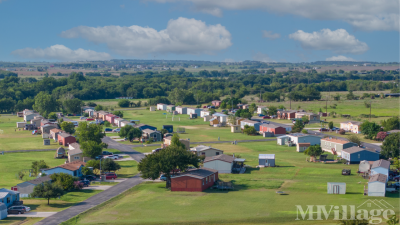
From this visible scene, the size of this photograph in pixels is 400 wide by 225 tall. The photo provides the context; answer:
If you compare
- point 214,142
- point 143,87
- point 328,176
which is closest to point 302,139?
point 214,142

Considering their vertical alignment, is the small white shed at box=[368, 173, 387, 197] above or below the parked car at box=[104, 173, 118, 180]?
above

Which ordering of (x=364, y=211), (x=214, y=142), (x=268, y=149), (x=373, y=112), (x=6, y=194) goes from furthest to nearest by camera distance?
(x=373, y=112), (x=214, y=142), (x=268, y=149), (x=6, y=194), (x=364, y=211)

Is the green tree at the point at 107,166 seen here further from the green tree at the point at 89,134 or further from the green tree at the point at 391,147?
the green tree at the point at 391,147

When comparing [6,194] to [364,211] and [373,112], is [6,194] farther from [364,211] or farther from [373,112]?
[373,112]

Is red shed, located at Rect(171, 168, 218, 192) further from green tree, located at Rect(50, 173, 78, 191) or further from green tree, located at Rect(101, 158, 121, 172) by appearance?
green tree, located at Rect(50, 173, 78, 191)

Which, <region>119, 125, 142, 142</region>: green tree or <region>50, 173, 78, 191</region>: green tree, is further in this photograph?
<region>119, 125, 142, 142</region>: green tree

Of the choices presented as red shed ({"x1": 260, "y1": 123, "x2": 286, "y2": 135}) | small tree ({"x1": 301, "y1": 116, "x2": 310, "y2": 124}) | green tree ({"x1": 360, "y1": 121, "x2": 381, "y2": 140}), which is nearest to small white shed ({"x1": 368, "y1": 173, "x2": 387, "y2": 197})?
green tree ({"x1": 360, "y1": 121, "x2": 381, "y2": 140})
